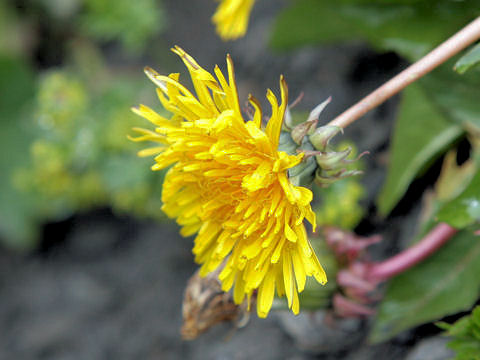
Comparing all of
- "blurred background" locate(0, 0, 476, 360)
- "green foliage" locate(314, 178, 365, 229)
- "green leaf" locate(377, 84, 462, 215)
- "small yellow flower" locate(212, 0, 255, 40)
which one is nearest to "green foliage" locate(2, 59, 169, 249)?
"blurred background" locate(0, 0, 476, 360)

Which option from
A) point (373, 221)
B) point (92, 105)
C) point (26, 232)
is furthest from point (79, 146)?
point (373, 221)

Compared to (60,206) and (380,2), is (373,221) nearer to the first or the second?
(380,2)

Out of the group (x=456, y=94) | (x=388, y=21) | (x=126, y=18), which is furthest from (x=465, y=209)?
(x=126, y=18)

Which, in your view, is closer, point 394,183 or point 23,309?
point 394,183

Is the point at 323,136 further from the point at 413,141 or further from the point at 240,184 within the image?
the point at 413,141

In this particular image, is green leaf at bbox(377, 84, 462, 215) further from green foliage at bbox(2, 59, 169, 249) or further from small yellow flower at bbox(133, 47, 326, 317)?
green foliage at bbox(2, 59, 169, 249)

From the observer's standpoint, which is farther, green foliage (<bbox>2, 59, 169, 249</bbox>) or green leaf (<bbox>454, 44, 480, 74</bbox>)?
green foliage (<bbox>2, 59, 169, 249</bbox>)
